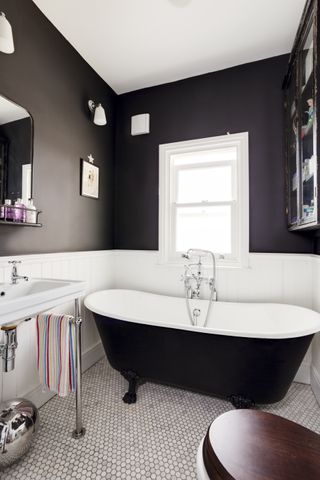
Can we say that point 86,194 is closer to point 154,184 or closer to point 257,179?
point 154,184

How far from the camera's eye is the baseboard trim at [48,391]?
1.64 m

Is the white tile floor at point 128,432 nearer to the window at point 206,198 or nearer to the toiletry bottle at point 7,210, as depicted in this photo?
the window at point 206,198

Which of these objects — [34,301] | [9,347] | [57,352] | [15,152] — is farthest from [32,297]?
[15,152]

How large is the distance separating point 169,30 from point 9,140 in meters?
1.51

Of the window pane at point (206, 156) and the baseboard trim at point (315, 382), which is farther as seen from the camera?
the window pane at point (206, 156)

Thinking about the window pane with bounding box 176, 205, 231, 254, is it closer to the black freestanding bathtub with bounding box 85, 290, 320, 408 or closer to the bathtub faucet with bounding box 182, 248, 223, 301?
the bathtub faucet with bounding box 182, 248, 223, 301

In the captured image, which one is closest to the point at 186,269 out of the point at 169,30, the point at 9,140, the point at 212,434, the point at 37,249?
the point at 37,249

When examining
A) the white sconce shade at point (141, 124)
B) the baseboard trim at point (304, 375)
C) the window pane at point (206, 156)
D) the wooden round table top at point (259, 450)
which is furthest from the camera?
the white sconce shade at point (141, 124)

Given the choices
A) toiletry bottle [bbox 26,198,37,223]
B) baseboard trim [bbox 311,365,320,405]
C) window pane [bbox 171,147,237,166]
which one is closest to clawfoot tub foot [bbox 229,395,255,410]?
baseboard trim [bbox 311,365,320,405]

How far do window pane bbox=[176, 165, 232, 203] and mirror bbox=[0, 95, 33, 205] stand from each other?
143cm

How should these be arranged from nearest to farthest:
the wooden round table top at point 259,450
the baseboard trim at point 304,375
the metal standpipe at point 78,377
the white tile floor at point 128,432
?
the wooden round table top at point 259,450 < the white tile floor at point 128,432 < the metal standpipe at point 78,377 < the baseboard trim at point 304,375

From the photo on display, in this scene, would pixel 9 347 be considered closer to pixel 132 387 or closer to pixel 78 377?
pixel 78 377

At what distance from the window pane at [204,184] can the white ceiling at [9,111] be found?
149cm

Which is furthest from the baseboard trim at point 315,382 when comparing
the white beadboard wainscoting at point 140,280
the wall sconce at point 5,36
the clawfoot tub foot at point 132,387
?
the wall sconce at point 5,36
